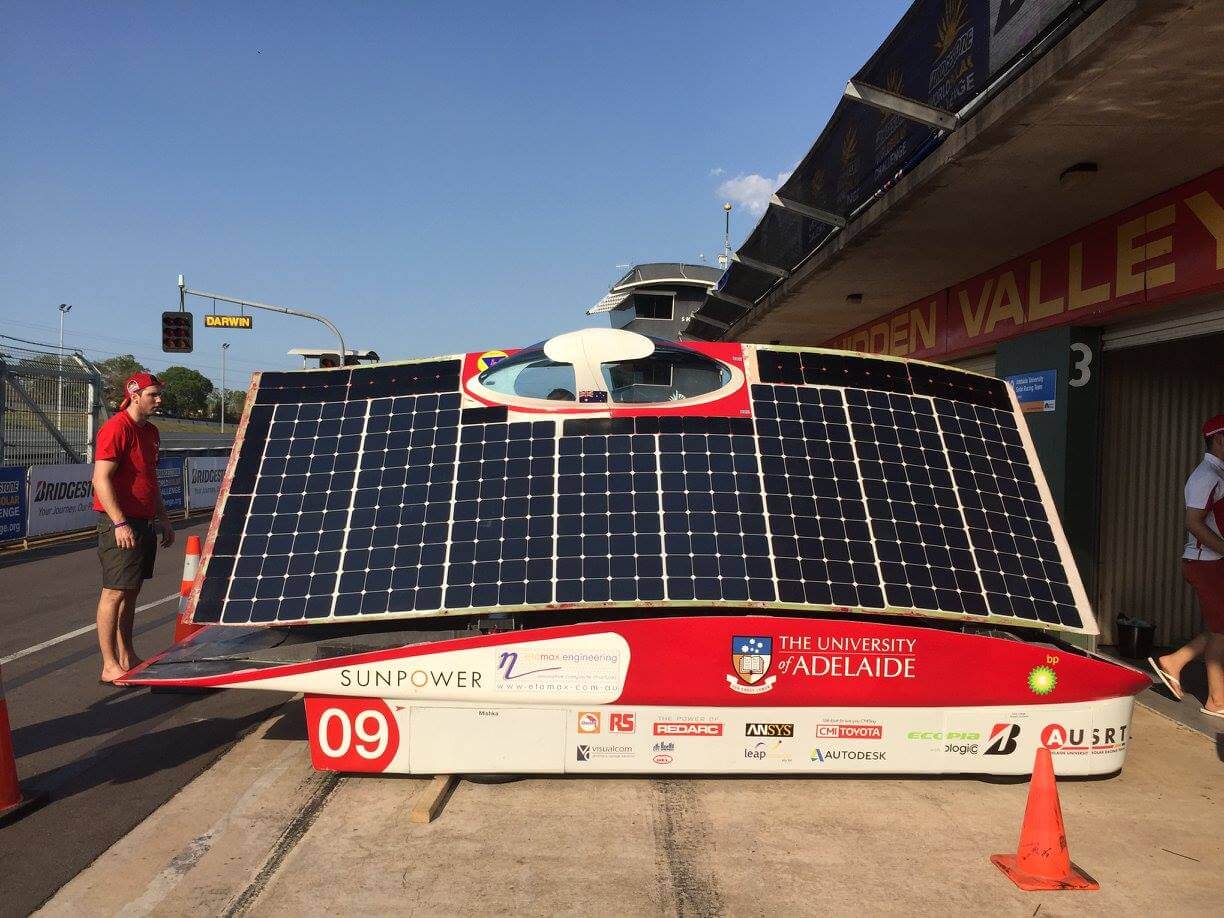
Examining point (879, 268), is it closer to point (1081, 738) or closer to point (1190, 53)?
point (1190, 53)

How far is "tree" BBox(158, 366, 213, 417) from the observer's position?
8662 cm

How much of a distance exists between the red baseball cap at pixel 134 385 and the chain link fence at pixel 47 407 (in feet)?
36.1

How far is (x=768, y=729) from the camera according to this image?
417 cm

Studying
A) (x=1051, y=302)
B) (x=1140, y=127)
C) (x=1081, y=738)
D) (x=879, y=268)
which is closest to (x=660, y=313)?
(x=879, y=268)

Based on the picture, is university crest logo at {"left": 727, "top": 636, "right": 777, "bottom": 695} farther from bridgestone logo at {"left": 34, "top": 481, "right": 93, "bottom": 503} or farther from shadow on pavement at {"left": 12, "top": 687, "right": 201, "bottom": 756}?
bridgestone logo at {"left": 34, "top": 481, "right": 93, "bottom": 503}

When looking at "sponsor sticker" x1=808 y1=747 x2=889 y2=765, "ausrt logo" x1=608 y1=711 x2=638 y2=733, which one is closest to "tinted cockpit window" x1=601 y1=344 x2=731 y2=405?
"ausrt logo" x1=608 y1=711 x2=638 y2=733

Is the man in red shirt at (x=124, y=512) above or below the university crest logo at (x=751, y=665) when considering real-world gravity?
above

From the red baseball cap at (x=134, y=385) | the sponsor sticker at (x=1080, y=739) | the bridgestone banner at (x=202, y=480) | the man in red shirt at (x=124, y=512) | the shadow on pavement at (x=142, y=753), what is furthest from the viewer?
the bridgestone banner at (x=202, y=480)

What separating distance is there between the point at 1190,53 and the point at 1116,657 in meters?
5.40

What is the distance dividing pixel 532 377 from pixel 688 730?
2.34 meters

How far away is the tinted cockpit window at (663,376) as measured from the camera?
17.0 feet

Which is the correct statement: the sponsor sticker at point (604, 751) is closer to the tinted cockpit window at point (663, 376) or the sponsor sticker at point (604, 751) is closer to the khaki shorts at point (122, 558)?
the tinted cockpit window at point (663, 376)

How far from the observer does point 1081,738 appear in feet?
14.1

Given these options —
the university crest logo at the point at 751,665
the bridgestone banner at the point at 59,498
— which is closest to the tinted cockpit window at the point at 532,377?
the university crest logo at the point at 751,665
